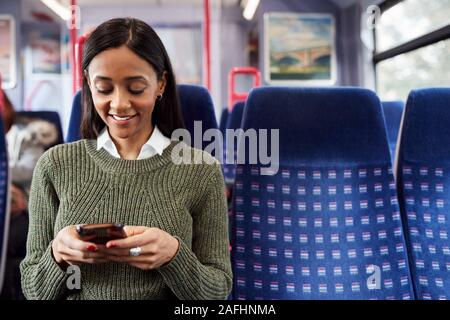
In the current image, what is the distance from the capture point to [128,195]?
2.56 ft

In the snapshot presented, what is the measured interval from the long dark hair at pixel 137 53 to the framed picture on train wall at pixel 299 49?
3.96 meters

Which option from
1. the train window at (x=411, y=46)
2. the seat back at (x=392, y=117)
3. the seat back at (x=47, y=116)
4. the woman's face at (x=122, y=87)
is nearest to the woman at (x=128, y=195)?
the woman's face at (x=122, y=87)

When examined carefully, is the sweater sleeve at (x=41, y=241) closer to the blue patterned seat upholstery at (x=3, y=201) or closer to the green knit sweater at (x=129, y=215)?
the green knit sweater at (x=129, y=215)

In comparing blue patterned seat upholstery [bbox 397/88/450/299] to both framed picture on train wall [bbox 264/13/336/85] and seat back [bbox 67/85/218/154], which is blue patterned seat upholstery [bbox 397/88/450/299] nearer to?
seat back [bbox 67/85/218/154]

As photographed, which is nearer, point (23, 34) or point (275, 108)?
point (275, 108)

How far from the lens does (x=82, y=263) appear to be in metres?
0.75

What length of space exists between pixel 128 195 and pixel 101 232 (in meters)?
0.14

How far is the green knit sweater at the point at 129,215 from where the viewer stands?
768 mm

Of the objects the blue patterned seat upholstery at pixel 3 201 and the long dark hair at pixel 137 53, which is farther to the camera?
the blue patterned seat upholstery at pixel 3 201

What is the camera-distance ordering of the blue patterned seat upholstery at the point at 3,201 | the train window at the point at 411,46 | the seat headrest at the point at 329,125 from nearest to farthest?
the blue patterned seat upholstery at the point at 3,201, the seat headrest at the point at 329,125, the train window at the point at 411,46

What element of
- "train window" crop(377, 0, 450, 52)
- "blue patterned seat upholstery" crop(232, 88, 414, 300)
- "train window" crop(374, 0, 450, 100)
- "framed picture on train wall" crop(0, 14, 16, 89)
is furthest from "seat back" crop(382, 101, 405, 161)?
"framed picture on train wall" crop(0, 14, 16, 89)

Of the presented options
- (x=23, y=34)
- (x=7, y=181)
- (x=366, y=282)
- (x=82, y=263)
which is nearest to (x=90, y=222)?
(x=82, y=263)

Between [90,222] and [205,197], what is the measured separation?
208 mm

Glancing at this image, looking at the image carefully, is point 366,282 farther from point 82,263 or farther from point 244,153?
point 82,263
